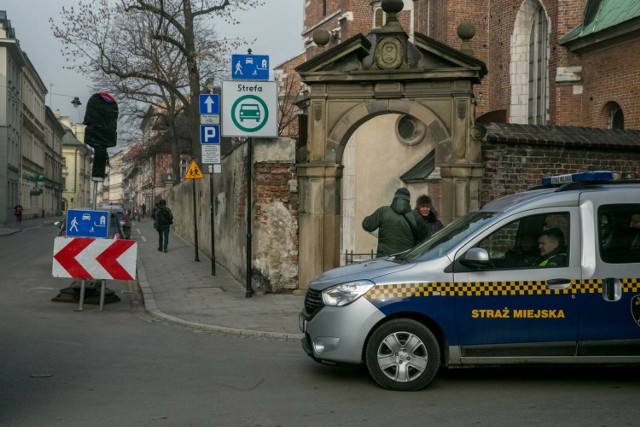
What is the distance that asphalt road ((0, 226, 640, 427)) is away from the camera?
612cm

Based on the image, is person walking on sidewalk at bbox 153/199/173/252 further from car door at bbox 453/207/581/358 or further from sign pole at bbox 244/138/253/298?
car door at bbox 453/207/581/358

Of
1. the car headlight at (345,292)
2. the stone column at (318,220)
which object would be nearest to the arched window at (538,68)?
the stone column at (318,220)

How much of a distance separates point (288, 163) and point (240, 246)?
2369 mm

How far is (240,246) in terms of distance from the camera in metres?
16.1

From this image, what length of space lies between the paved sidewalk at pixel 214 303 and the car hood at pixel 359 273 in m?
2.78

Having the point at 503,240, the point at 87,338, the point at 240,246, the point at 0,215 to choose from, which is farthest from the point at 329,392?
the point at 0,215

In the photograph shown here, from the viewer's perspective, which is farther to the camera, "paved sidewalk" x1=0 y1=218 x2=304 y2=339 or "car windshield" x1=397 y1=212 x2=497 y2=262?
"paved sidewalk" x1=0 y1=218 x2=304 y2=339

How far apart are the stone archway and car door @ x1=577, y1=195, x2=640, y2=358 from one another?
259 inches

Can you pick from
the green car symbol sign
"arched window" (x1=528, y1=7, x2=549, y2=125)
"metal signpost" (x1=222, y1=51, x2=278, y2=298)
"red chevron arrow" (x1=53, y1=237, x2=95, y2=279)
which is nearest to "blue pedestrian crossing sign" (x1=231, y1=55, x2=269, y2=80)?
"metal signpost" (x1=222, y1=51, x2=278, y2=298)

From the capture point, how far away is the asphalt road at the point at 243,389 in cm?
612

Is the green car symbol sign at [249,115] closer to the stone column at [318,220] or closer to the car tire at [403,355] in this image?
the stone column at [318,220]

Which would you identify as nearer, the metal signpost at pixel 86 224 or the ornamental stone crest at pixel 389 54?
the metal signpost at pixel 86 224

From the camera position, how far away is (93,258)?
12562 mm

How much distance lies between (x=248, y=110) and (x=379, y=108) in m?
2.31
